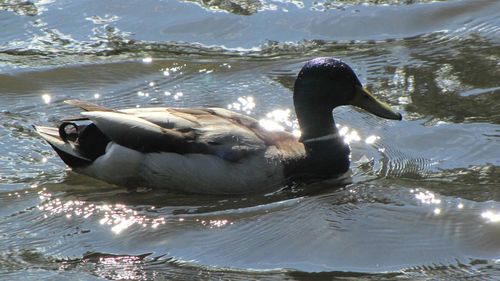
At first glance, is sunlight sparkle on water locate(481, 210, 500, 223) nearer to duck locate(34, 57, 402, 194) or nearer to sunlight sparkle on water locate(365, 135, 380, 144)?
duck locate(34, 57, 402, 194)

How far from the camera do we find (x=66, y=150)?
796 centimetres

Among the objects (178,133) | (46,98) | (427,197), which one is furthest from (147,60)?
(427,197)

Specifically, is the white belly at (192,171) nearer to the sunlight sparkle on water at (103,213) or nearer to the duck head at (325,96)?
the sunlight sparkle on water at (103,213)

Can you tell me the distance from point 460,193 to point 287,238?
4.42ft

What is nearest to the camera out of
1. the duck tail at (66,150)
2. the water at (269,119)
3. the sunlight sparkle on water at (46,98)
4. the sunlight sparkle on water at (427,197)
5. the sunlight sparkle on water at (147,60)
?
the water at (269,119)

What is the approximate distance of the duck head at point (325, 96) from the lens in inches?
322

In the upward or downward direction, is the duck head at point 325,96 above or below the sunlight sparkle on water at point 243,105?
above

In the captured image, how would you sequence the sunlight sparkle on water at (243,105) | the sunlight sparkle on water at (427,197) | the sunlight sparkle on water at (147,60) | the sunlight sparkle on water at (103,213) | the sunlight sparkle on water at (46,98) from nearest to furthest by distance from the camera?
the sunlight sparkle on water at (103,213) < the sunlight sparkle on water at (427,197) < the sunlight sparkle on water at (243,105) < the sunlight sparkle on water at (46,98) < the sunlight sparkle on water at (147,60)

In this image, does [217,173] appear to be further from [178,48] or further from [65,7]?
[65,7]

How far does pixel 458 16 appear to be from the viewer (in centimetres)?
1112

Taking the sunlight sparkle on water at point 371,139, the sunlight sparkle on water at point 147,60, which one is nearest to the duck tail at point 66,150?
the sunlight sparkle on water at point 371,139

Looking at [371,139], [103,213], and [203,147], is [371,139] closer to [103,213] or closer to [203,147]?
[203,147]

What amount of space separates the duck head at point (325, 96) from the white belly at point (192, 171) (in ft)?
2.00

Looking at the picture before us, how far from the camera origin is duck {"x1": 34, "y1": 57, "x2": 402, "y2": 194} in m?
7.68
